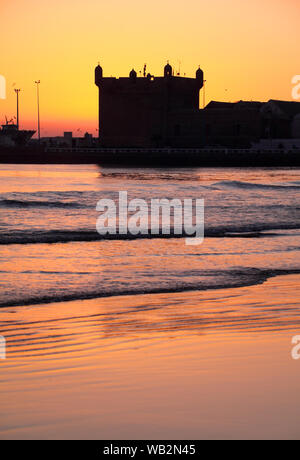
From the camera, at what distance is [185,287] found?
Answer: 8320mm

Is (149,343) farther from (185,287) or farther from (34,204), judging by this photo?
(34,204)

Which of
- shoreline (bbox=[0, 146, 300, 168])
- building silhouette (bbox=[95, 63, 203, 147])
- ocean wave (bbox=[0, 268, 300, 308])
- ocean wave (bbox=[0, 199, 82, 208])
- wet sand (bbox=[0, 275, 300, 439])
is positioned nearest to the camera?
wet sand (bbox=[0, 275, 300, 439])

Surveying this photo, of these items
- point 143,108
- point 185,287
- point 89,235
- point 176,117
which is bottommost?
point 185,287

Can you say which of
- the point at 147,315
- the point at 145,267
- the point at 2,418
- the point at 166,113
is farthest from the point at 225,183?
the point at 166,113

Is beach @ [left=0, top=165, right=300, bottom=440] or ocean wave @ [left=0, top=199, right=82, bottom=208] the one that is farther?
ocean wave @ [left=0, top=199, right=82, bottom=208]

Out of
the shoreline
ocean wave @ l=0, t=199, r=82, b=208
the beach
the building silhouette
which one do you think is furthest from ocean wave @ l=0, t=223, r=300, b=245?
the building silhouette

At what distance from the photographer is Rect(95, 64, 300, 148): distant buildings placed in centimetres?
7669

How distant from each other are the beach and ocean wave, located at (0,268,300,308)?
2 centimetres

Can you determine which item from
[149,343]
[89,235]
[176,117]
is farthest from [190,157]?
[149,343]

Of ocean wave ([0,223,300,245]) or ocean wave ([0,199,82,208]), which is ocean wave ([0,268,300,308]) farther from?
ocean wave ([0,199,82,208])

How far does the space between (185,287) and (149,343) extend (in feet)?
9.27

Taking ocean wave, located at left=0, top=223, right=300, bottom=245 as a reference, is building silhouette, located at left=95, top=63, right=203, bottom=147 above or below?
above

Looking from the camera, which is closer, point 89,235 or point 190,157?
point 89,235
